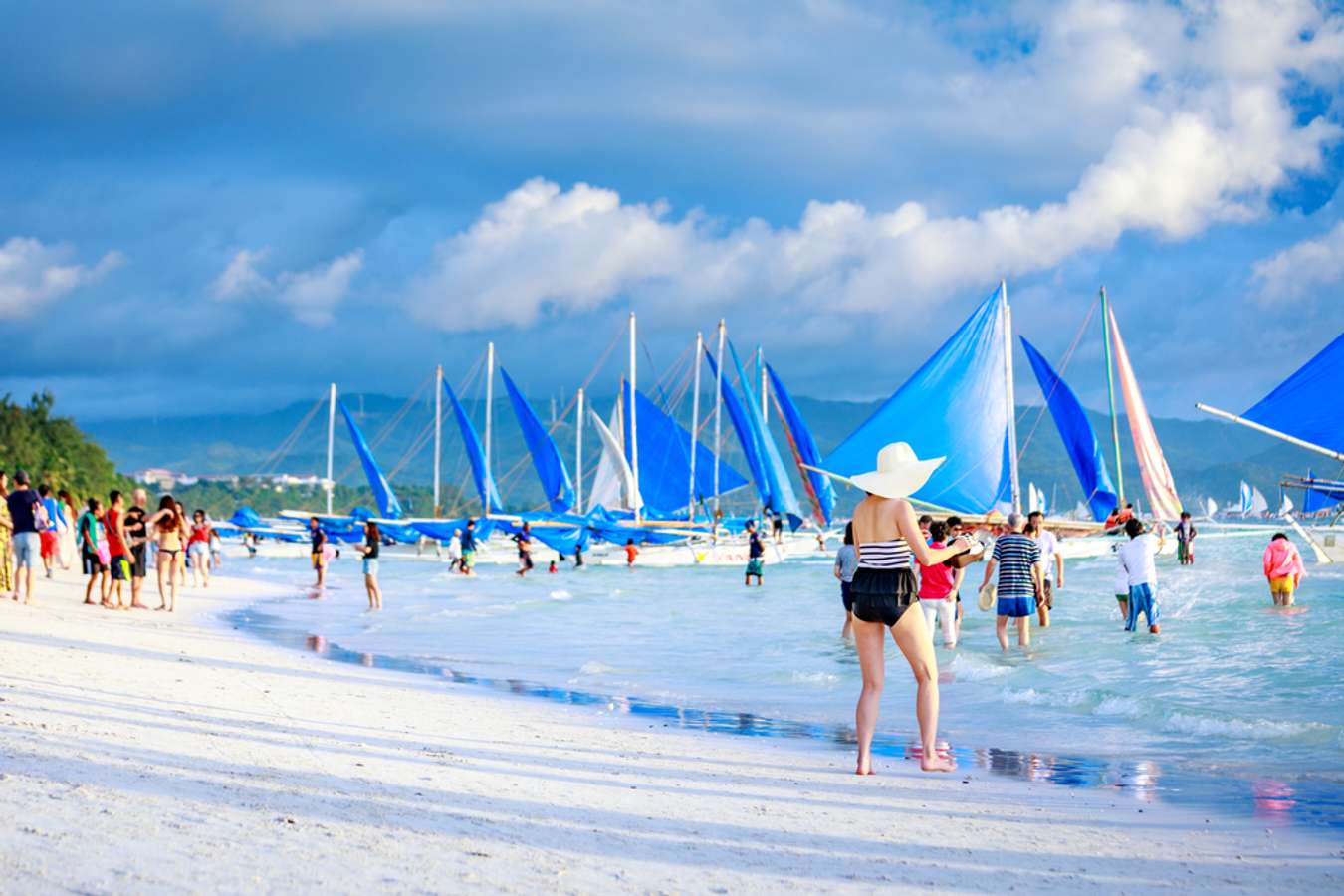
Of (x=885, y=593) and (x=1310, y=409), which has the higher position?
(x=1310, y=409)

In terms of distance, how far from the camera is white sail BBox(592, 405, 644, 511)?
2234 inches

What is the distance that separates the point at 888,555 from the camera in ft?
23.2

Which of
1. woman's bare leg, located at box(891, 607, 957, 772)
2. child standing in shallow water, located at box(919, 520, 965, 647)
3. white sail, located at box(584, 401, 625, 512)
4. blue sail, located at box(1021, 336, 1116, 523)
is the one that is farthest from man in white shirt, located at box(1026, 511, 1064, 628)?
white sail, located at box(584, 401, 625, 512)

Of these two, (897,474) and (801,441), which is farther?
(801,441)

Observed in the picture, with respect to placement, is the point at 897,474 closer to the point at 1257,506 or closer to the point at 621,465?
the point at 621,465

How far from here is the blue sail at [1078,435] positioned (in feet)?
136

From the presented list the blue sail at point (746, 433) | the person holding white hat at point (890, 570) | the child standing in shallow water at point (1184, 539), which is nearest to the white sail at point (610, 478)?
the blue sail at point (746, 433)

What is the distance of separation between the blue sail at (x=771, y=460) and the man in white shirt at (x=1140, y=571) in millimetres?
38825

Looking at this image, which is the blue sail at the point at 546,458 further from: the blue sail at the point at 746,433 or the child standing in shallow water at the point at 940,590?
the child standing in shallow water at the point at 940,590

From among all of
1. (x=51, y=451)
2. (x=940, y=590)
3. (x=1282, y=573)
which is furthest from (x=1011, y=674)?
(x=51, y=451)

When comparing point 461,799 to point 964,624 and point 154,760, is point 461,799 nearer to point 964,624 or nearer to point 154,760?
point 154,760

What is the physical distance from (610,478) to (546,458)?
3.42m

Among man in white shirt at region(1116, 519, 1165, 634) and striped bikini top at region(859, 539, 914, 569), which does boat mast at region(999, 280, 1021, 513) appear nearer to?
man in white shirt at region(1116, 519, 1165, 634)

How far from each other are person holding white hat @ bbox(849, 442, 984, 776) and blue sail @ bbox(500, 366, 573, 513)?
53.5 m
